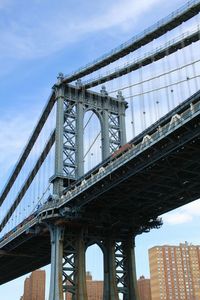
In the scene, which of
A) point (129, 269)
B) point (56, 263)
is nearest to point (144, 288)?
point (129, 269)

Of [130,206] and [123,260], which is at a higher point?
[130,206]

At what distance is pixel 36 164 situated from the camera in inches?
2736

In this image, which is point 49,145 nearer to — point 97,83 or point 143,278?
point 97,83

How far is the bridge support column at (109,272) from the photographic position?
172ft

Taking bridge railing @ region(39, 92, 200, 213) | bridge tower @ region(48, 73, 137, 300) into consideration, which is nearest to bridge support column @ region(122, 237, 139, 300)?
bridge tower @ region(48, 73, 137, 300)

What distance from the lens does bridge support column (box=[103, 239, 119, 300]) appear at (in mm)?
52281

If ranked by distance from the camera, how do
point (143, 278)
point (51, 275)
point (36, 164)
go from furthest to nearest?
point (143, 278)
point (36, 164)
point (51, 275)

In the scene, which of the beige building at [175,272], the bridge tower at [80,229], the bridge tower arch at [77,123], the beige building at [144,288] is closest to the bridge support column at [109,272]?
the bridge tower at [80,229]

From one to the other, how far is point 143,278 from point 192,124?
172m

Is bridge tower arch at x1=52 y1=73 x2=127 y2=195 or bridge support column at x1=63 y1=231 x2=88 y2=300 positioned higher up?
bridge tower arch at x1=52 y1=73 x2=127 y2=195

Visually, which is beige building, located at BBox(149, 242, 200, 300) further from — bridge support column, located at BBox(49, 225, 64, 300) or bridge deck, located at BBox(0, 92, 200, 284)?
bridge support column, located at BBox(49, 225, 64, 300)

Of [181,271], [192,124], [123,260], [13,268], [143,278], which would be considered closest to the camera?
[192,124]

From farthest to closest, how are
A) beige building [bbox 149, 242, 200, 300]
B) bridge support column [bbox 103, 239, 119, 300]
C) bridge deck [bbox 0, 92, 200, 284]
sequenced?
beige building [bbox 149, 242, 200, 300] < bridge support column [bbox 103, 239, 119, 300] < bridge deck [bbox 0, 92, 200, 284]

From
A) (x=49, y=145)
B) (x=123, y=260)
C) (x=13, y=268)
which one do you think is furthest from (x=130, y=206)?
(x=13, y=268)
